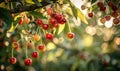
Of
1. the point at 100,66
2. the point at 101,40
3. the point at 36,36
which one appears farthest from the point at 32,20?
the point at 101,40

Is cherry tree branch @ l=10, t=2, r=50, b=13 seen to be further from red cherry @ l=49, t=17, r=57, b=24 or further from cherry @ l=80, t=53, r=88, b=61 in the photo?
cherry @ l=80, t=53, r=88, b=61

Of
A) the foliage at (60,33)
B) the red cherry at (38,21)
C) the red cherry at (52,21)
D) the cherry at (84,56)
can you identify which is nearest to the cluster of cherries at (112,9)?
the foliage at (60,33)

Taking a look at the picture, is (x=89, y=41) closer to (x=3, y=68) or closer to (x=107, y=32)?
(x=107, y=32)

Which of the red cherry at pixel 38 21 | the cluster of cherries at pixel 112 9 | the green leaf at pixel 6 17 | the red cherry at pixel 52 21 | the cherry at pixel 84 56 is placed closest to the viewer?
the green leaf at pixel 6 17

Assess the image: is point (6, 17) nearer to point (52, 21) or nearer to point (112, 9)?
point (52, 21)

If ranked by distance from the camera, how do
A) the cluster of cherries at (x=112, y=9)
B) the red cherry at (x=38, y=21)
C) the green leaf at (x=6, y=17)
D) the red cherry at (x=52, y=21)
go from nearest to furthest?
the green leaf at (x=6, y=17) < the cluster of cherries at (x=112, y=9) < the red cherry at (x=52, y=21) < the red cherry at (x=38, y=21)

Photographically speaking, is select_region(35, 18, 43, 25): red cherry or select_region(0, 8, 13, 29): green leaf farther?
select_region(35, 18, 43, 25): red cherry

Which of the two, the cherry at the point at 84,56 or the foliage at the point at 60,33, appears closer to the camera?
the foliage at the point at 60,33

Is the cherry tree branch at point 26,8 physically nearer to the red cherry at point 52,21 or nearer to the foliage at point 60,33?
the foliage at point 60,33

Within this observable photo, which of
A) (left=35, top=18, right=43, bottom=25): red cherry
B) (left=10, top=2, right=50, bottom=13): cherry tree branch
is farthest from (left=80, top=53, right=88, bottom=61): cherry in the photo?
(left=10, top=2, right=50, bottom=13): cherry tree branch

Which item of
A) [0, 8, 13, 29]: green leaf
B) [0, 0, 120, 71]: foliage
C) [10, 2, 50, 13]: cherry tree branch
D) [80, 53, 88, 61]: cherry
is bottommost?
[80, 53, 88, 61]: cherry

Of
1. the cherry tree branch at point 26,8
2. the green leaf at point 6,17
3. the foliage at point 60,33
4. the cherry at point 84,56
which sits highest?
the cherry tree branch at point 26,8

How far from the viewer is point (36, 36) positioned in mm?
2693

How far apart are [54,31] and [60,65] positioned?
11.1ft
